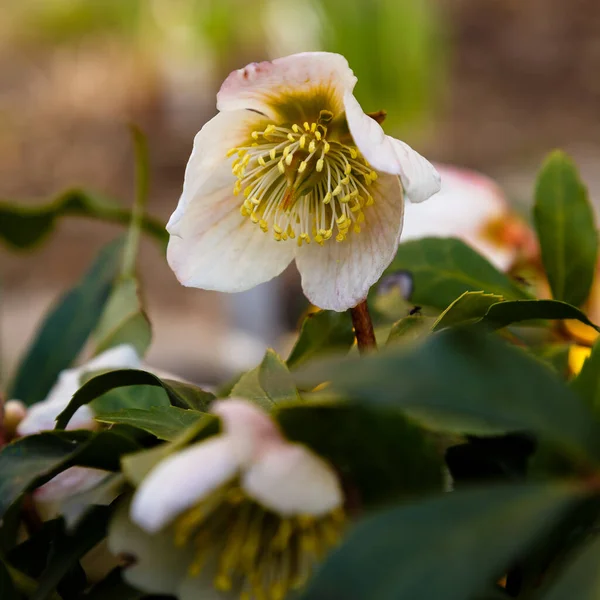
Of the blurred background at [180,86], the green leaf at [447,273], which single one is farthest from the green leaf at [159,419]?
the blurred background at [180,86]

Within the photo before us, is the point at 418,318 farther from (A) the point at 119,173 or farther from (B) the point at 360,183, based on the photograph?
(A) the point at 119,173

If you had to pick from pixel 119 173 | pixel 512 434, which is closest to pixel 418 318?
pixel 512 434

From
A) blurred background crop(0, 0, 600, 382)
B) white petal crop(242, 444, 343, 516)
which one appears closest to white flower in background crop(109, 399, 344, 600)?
white petal crop(242, 444, 343, 516)

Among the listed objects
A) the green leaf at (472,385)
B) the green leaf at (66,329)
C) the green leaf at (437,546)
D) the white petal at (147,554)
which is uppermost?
the green leaf at (472,385)

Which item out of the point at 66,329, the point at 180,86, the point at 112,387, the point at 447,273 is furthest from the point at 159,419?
the point at 180,86

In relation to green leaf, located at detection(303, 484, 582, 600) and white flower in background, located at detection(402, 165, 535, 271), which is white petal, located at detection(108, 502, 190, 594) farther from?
white flower in background, located at detection(402, 165, 535, 271)

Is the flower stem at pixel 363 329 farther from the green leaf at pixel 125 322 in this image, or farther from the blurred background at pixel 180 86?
the blurred background at pixel 180 86

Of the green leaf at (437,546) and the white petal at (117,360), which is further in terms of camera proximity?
Answer: the white petal at (117,360)
